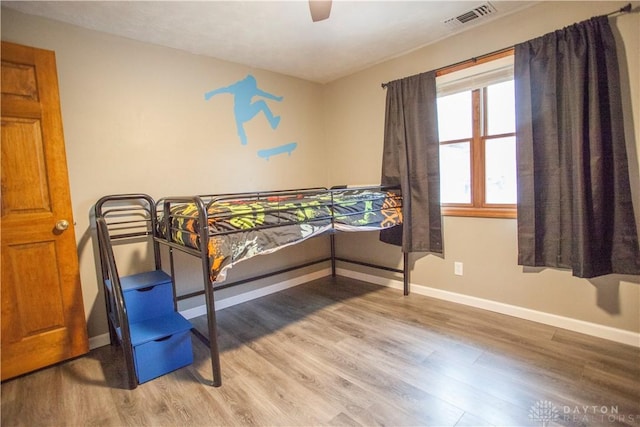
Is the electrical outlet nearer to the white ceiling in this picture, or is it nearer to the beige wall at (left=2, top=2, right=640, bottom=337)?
the beige wall at (left=2, top=2, right=640, bottom=337)

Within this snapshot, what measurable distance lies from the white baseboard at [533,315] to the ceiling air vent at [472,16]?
221cm

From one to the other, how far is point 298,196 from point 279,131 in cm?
107

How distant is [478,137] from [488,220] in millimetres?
685

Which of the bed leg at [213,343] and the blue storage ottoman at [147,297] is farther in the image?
the blue storage ottoman at [147,297]

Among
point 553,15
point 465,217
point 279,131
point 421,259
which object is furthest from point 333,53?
point 421,259

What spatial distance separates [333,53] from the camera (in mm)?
2859

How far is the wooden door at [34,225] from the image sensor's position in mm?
1844

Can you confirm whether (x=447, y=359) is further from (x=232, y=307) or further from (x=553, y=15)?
(x=553, y=15)

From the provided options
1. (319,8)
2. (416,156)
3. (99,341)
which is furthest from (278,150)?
(99,341)

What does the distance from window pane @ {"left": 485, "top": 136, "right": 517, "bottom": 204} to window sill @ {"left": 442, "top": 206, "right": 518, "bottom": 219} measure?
74 mm

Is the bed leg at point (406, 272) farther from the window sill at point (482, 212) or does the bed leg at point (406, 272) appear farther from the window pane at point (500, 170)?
the window pane at point (500, 170)

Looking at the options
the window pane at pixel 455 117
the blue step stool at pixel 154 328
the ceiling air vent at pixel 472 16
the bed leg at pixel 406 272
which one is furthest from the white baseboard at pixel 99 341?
the ceiling air vent at pixel 472 16

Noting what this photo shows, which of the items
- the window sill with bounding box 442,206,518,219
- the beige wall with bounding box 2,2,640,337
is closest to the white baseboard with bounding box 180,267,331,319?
the beige wall with bounding box 2,2,640,337

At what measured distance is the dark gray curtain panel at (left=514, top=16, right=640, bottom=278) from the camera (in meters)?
1.92
